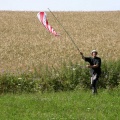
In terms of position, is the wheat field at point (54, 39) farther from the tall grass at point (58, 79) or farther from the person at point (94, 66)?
the person at point (94, 66)

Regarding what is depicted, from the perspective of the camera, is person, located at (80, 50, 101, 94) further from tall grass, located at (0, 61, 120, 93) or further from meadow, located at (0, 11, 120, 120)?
tall grass, located at (0, 61, 120, 93)

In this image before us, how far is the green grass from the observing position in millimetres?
10508

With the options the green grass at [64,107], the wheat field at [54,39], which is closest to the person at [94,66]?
the green grass at [64,107]

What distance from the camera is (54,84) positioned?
16.0m

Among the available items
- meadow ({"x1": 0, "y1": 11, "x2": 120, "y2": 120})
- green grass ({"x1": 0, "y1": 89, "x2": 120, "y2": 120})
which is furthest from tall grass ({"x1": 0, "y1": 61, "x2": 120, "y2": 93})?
green grass ({"x1": 0, "y1": 89, "x2": 120, "y2": 120})

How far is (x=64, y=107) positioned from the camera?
1170 centimetres

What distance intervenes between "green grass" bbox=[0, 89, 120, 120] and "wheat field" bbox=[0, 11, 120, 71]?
14.0ft

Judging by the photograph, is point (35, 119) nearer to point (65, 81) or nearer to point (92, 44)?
point (65, 81)

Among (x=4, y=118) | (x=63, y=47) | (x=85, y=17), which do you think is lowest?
(x=4, y=118)

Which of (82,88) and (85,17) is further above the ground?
(85,17)

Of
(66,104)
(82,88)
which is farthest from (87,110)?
(82,88)

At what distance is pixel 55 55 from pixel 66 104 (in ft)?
50.4

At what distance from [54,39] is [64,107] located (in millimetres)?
23209

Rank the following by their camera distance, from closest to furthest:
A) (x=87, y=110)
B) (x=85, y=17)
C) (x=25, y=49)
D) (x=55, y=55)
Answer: (x=87, y=110) → (x=55, y=55) → (x=25, y=49) → (x=85, y=17)
